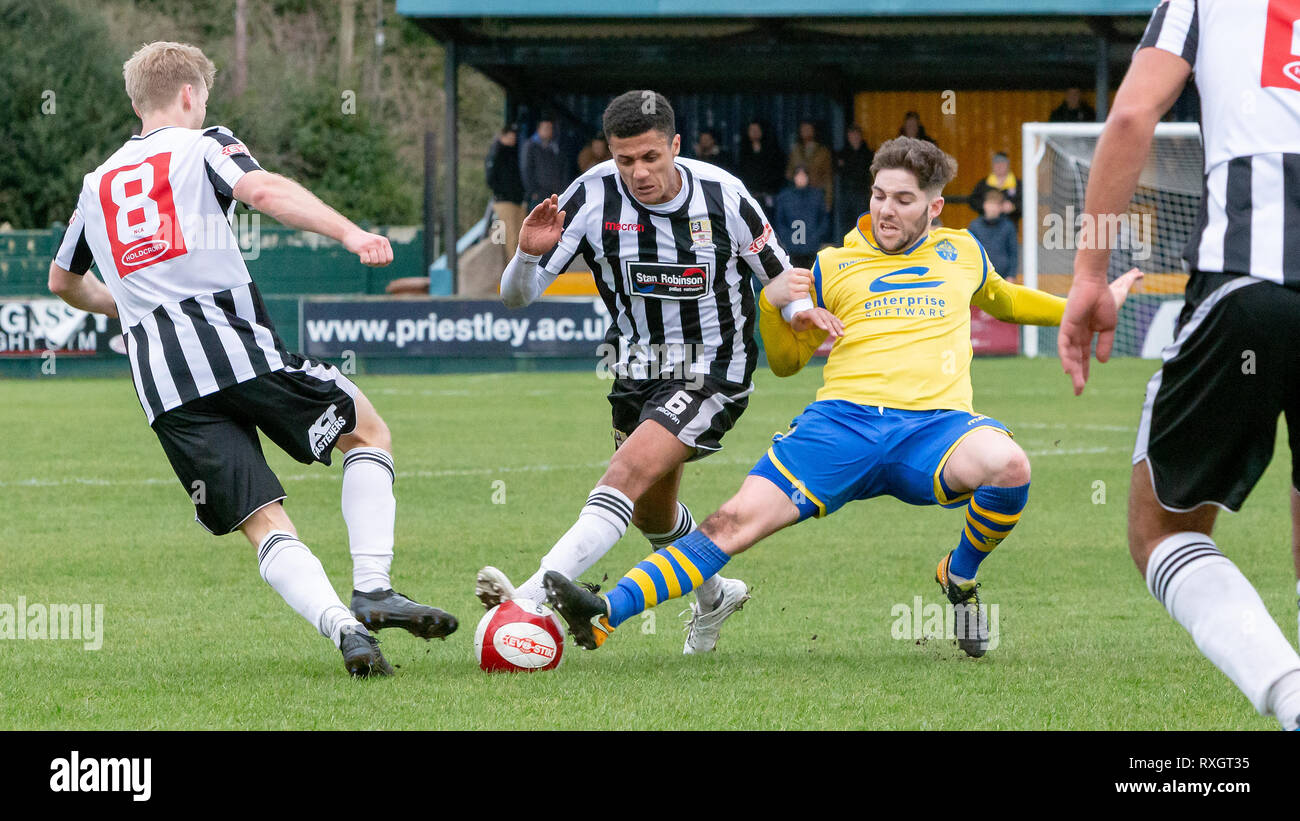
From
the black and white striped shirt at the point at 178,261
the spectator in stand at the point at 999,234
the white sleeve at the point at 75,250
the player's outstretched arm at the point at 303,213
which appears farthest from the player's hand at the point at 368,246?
the spectator in stand at the point at 999,234

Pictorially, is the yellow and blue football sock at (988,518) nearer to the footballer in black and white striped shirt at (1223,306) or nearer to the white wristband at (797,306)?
the white wristband at (797,306)

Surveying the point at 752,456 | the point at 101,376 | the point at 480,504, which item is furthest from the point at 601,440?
the point at 101,376

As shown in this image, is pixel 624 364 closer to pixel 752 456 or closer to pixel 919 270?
pixel 919 270

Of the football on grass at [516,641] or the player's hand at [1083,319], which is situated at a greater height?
the player's hand at [1083,319]

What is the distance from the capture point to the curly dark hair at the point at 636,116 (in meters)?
5.44

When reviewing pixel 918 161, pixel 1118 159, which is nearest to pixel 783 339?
pixel 918 161

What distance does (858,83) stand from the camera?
2908cm

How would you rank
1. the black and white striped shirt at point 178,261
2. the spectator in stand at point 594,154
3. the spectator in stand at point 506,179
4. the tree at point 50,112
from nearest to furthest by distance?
the black and white striped shirt at point 178,261, the spectator in stand at point 506,179, the spectator in stand at point 594,154, the tree at point 50,112

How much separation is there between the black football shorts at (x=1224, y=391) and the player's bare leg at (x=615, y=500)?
93.2 inches

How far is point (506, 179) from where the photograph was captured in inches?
940

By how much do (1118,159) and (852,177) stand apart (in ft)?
73.8

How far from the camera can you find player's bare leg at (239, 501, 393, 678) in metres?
4.77
